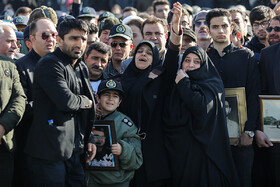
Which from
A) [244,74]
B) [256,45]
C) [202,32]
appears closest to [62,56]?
[244,74]

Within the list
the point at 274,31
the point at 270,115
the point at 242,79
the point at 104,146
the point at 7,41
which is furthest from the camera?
the point at 274,31

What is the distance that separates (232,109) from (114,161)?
65.7 inches

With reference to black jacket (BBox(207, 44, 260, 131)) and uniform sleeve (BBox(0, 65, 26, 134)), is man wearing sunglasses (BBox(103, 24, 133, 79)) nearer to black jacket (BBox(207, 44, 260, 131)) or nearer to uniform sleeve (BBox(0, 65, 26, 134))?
black jacket (BBox(207, 44, 260, 131))

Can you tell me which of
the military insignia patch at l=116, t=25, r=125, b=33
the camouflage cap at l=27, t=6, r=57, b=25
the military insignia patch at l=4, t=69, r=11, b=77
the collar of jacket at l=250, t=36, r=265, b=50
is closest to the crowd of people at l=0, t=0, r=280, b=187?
the military insignia patch at l=4, t=69, r=11, b=77

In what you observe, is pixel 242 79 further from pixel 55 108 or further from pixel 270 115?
pixel 55 108

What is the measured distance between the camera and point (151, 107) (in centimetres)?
525

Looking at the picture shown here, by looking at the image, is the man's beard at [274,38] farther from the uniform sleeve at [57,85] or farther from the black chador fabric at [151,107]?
the uniform sleeve at [57,85]

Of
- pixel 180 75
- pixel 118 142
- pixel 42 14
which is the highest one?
pixel 42 14

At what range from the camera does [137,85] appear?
528 centimetres

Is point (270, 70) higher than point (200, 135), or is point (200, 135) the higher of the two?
point (270, 70)

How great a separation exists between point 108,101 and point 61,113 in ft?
2.88

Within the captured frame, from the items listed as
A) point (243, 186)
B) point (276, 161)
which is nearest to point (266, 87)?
point (276, 161)

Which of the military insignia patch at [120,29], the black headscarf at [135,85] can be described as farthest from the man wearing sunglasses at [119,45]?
the black headscarf at [135,85]

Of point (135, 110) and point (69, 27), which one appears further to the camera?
point (135, 110)
